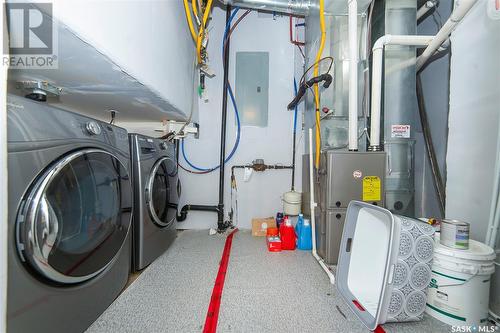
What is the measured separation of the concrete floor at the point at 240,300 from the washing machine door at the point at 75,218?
0.29m

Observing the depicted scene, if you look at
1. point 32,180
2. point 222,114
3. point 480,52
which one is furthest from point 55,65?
point 480,52

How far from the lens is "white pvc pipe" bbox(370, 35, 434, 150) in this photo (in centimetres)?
138

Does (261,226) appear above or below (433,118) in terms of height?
below

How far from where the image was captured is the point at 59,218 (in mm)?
634

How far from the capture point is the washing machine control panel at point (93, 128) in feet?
2.60

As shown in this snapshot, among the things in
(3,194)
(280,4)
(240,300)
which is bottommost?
(240,300)

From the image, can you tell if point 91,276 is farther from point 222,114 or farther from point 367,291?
point 222,114

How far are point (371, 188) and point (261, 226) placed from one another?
101 centimetres

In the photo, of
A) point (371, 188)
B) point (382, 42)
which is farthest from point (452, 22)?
point (371, 188)

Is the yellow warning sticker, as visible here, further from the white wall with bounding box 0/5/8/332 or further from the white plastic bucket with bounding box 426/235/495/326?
the white wall with bounding box 0/5/8/332

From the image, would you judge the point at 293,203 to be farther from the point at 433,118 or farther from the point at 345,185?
the point at 433,118
